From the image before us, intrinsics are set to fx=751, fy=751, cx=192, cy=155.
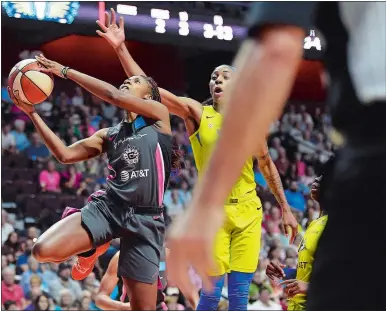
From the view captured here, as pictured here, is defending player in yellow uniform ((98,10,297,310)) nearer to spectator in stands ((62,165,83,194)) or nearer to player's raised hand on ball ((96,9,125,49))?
player's raised hand on ball ((96,9,125,49))

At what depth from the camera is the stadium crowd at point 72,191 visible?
1030cm

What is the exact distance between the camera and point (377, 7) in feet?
4.66

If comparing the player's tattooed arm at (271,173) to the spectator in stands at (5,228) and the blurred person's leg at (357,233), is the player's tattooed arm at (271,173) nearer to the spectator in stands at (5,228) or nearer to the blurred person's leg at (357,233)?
the blurred person's leg at (357,233)

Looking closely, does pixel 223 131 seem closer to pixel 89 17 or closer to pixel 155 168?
pixel 155 168

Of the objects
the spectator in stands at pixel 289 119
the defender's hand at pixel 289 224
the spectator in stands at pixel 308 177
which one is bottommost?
the defender's hand at pixel 289 224

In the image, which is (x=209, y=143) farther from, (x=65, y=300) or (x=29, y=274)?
(x=29, y=274)

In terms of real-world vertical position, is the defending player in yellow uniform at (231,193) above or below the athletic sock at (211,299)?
above

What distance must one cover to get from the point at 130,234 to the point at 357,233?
3.74 m

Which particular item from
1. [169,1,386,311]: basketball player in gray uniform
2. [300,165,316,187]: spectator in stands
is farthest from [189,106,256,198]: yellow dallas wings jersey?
[300,165,316,187]: spectator in stands

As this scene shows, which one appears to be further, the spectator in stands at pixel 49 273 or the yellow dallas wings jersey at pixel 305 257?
the spectator in stands at pixel 49 273

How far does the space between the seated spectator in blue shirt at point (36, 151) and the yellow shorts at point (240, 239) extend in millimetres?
8068

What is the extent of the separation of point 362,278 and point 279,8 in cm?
49

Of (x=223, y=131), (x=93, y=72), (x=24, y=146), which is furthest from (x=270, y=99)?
(x=93, y=72)

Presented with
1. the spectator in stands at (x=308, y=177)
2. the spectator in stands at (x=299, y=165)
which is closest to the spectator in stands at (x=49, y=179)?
the spectator in stands at (x=308, y=177)
